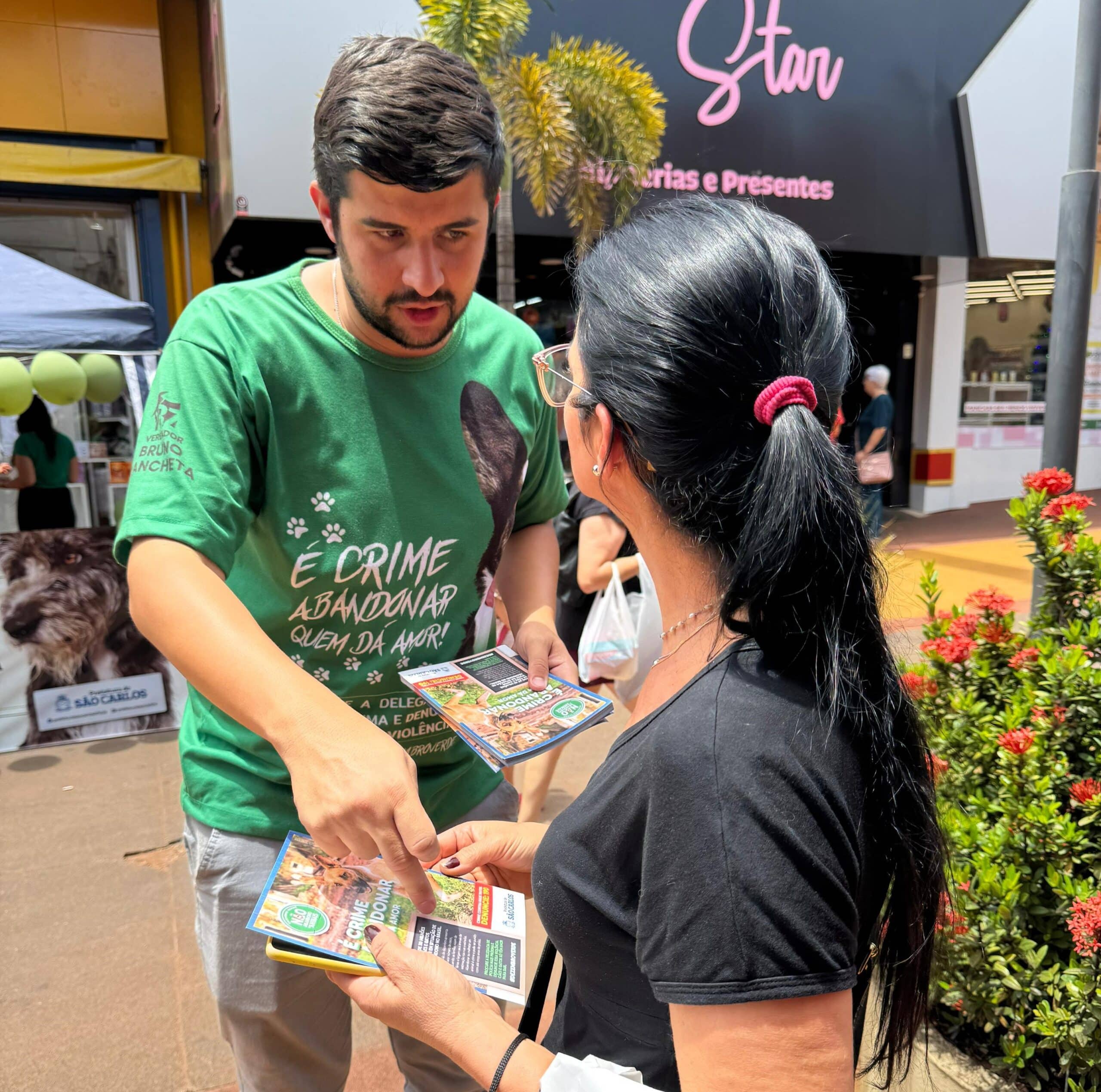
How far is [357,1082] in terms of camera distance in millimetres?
2496

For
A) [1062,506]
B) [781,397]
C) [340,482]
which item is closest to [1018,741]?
[1062,506]

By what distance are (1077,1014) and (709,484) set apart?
1.67 meters

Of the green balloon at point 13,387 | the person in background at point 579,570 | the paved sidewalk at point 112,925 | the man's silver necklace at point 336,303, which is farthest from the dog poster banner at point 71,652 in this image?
the man's silver necklace at point 336,303

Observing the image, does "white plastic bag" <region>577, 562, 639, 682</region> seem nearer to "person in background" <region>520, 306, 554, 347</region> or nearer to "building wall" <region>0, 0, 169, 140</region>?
"building wall" <region>0, 0, 169, 140</region>

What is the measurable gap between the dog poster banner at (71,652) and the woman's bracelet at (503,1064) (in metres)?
4.29

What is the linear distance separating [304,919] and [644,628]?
2386 mm

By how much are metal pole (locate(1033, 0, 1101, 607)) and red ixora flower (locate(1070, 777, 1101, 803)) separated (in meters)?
1.79

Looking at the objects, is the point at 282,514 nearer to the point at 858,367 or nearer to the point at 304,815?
the point at 304,815

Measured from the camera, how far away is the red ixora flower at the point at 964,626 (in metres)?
2.66

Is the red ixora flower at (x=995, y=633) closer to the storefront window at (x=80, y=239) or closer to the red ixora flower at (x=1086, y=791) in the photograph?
the red ixora flower at (x=1086, y=791)

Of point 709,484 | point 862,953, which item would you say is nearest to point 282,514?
point 709,484

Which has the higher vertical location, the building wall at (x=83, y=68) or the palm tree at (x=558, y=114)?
the building wall at (x=83, y=68)

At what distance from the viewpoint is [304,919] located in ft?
4.08

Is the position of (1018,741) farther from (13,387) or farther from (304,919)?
(13,387)
